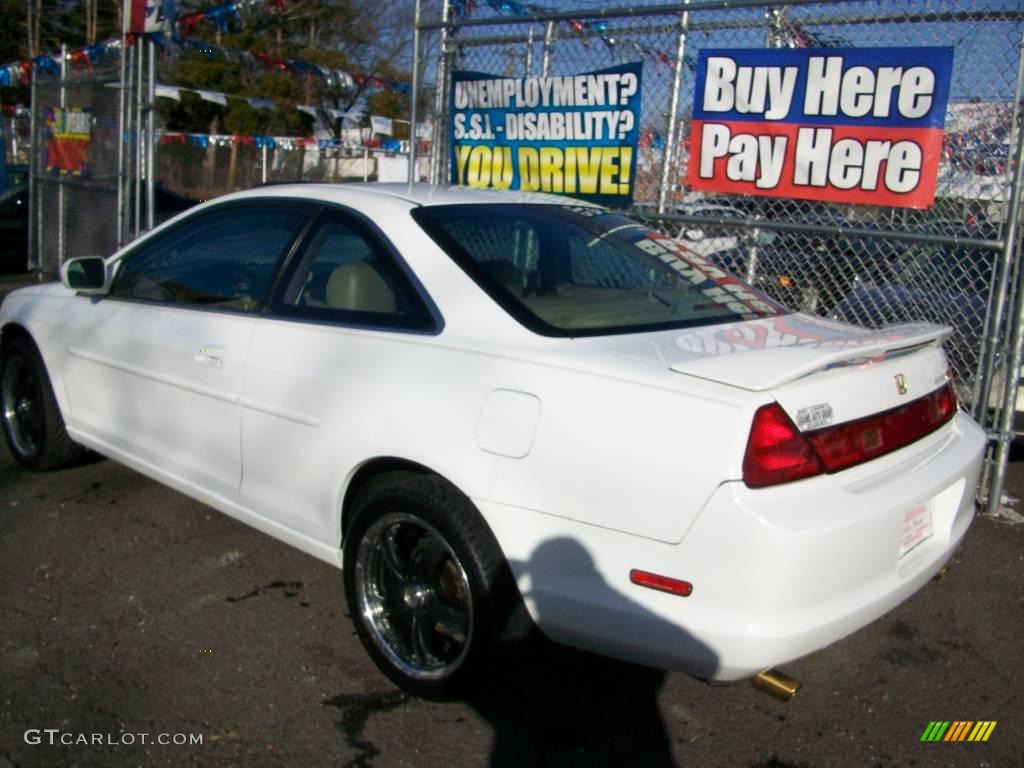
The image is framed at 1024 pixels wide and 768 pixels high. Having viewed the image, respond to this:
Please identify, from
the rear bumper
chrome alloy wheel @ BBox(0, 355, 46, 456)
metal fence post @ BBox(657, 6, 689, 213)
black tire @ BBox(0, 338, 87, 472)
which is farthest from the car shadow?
metal fence post @ BBox(657, 6, 689, 213)

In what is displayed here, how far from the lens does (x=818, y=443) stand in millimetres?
2682

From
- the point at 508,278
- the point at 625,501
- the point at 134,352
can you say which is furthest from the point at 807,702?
the point at 134,352

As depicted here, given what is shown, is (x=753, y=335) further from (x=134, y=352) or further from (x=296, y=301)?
(x=134, y=352)

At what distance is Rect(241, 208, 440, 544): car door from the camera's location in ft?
10.8

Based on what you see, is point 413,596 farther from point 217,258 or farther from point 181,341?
point 217,258

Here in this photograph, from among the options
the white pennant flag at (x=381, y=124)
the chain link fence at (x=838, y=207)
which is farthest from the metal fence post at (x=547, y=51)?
the white pennant flag at (x=381, y=124)

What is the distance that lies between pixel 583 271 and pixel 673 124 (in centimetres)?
299

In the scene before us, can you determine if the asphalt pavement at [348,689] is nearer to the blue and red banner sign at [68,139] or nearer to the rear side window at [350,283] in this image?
Answer: the rear side window at [350,283]

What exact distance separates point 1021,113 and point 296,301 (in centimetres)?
358

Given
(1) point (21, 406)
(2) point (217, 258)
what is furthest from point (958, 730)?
(1) point (21, 406)

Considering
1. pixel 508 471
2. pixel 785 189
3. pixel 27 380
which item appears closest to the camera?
pixel 508 471

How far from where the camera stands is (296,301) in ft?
12.1

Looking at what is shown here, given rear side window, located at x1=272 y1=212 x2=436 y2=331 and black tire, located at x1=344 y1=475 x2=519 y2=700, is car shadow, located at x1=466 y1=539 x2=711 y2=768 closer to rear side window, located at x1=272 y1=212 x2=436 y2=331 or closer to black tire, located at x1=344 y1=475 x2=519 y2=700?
black tire, located at x1=344 y1=475 x2=519 y2=700

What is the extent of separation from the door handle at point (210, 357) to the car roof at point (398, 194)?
0.66 metres
